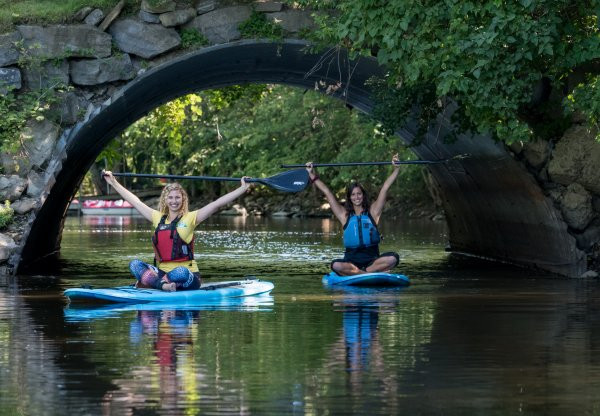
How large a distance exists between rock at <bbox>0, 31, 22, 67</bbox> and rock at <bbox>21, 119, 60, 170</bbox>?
886 millimetres

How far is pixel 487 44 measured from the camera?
15133 mm

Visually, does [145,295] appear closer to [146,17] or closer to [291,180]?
[291,180]

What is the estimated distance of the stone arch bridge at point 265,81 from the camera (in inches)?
740

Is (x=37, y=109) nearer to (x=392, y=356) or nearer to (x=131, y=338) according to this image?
(x=131, y=338)

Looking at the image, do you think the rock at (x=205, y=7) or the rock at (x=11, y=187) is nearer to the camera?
the rock at (x=11, y=187)

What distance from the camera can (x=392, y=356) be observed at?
32.6 feet

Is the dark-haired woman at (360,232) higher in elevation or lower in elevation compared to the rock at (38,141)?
lower

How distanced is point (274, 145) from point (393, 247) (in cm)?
2654

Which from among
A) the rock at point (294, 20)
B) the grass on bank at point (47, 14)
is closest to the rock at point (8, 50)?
the grass on bank at point (47, 14)

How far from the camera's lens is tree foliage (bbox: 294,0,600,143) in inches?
596

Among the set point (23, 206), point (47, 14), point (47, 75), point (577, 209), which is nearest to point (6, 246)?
point (23, 206)

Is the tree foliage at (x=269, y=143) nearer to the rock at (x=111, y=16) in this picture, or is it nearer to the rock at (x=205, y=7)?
the rock at (x=205, y=7)

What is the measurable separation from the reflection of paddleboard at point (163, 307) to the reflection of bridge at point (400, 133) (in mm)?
5089

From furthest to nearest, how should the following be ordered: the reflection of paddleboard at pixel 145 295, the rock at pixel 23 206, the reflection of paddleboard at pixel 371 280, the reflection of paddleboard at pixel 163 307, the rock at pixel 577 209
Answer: the rock at pixel 577 209
the rock at pixel 23 206
the reflection of paddleboard at pixel 371 280
the reflection of paddleboard at pixel 145 295
the reflection of paddleboard at pixel 163 307
